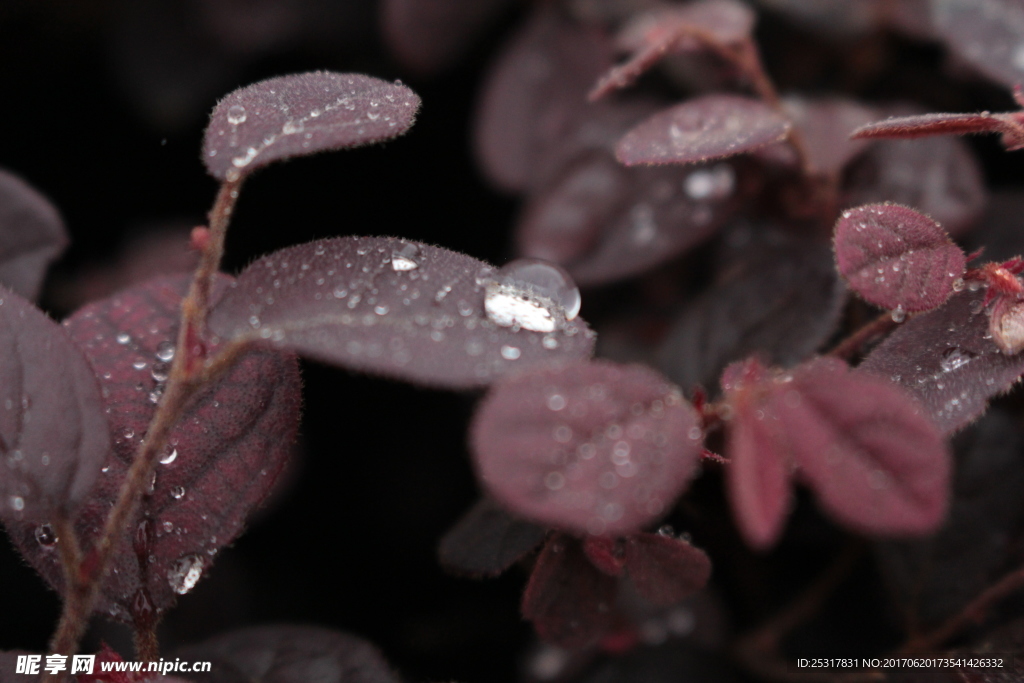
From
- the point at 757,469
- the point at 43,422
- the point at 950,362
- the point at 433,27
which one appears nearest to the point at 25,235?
the point at 43,422

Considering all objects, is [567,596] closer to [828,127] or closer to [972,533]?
[972,533]

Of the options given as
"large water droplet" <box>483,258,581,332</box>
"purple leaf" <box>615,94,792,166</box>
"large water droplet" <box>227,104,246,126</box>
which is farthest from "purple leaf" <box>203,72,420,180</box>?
"purple leaf" <box>615,94,792,166</box>

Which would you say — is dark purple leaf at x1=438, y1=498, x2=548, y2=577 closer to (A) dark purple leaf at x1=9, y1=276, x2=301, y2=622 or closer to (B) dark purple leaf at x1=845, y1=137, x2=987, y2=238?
(A) dark purple leaf at x1=9, y1=276, x2=301, y2=622

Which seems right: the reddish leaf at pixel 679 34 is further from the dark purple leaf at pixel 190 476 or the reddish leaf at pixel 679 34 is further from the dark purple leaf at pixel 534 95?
the dark purple leaf at pixel 190 476

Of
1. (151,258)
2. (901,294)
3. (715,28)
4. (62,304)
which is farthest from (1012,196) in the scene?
(62,304)

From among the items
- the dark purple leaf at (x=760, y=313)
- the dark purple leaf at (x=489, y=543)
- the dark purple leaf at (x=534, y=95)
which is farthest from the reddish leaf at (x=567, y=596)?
the dark purple leaf at (x=534, y=95)
